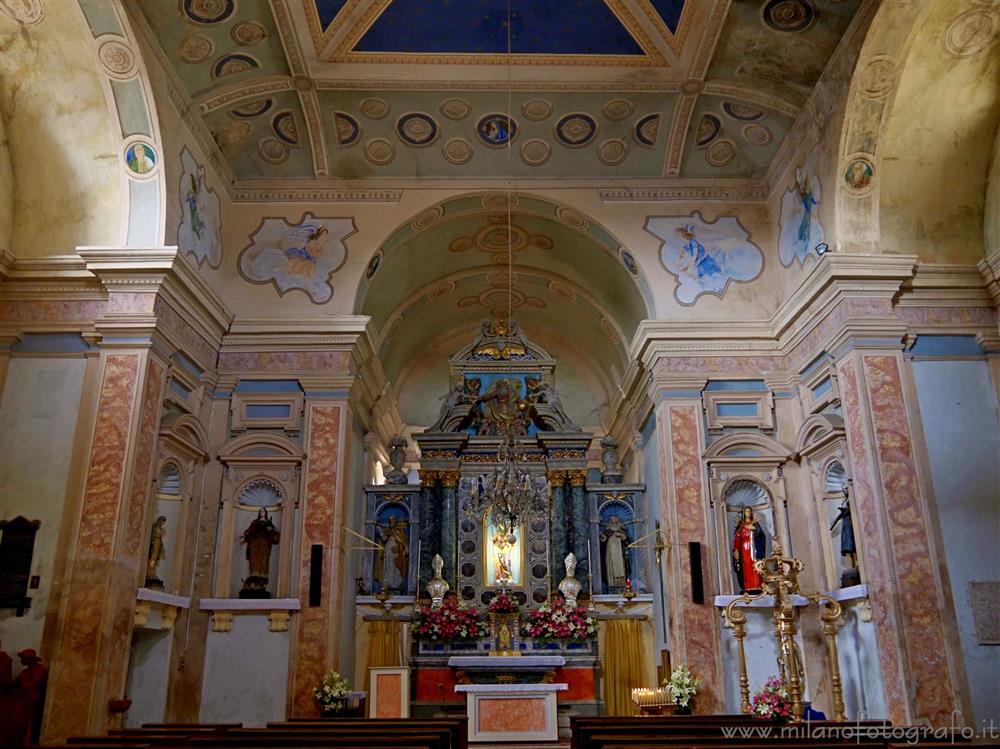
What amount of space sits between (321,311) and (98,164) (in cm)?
382

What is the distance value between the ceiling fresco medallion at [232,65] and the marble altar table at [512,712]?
348 inches

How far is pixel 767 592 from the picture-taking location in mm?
9680

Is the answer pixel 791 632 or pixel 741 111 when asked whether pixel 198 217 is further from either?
pixel 791 632

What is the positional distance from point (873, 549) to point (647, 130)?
23.1 feet

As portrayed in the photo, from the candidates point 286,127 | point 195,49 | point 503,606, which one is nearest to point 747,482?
point 503,606

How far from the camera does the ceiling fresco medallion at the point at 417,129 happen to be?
12854 mm

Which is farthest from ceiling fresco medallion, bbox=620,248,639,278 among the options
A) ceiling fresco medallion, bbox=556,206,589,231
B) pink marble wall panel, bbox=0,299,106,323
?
pink marble wall panel, bbox=0,299,106,323

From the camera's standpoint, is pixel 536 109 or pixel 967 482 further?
pixel 536 109

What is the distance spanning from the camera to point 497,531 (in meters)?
13.6

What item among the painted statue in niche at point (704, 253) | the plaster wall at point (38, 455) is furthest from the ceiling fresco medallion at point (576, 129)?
the plaster wall at point (38, 455)

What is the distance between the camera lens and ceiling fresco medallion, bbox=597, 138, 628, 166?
43.9ft

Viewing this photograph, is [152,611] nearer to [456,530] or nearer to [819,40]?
[456,530]

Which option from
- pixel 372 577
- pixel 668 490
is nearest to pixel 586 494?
pixel 668 490

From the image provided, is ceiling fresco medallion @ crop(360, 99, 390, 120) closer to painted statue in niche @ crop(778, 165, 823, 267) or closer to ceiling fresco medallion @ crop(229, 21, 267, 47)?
ceiling fresco medallion @ crop(229, 21, 267, 47)
